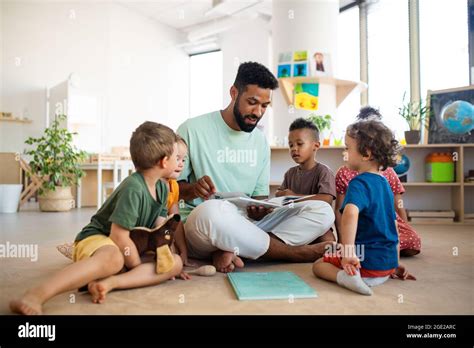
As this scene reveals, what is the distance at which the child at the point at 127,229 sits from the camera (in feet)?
4.51

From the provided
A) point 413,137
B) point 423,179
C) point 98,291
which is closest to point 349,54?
point 413,137

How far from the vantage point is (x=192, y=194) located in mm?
1969

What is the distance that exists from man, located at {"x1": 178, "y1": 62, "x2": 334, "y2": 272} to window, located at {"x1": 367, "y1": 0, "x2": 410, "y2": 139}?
3619mm

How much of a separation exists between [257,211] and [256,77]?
2.08ft

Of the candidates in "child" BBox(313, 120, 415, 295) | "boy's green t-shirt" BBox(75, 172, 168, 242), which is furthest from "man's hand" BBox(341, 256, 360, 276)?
"boy's green t-shirt" BBox(75, 172, 168, 242)

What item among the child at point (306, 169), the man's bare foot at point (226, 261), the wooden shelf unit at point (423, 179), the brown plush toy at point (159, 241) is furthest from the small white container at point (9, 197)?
the brown plush toy at point (159, 241)

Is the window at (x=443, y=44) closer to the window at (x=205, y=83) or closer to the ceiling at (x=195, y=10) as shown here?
the ceiling at (x=195, y=10)

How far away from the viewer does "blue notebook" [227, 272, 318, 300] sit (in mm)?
1433

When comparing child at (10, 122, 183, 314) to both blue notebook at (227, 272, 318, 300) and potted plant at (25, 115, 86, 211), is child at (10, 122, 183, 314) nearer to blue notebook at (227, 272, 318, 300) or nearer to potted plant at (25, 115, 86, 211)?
blue notebook at (227, 272, 318, 300)

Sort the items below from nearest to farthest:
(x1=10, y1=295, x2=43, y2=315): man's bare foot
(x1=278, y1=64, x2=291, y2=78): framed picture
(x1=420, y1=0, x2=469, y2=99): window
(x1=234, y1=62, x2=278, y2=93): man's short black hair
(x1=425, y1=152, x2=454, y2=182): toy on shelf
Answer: (x1=10, y1=295, x2=43, y2=315): man's bare foot
(x1=234, y1=62, x2=278, y2=93): man's short black hair
(x1=425, y1=152, x2=454, y2=182): toy on shelf
(x1=420, y1=0, x2=469, y2=99): window
(x1=278, y1=64, x2=291, y2=78): framed picture

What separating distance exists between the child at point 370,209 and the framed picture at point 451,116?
2791 mm
